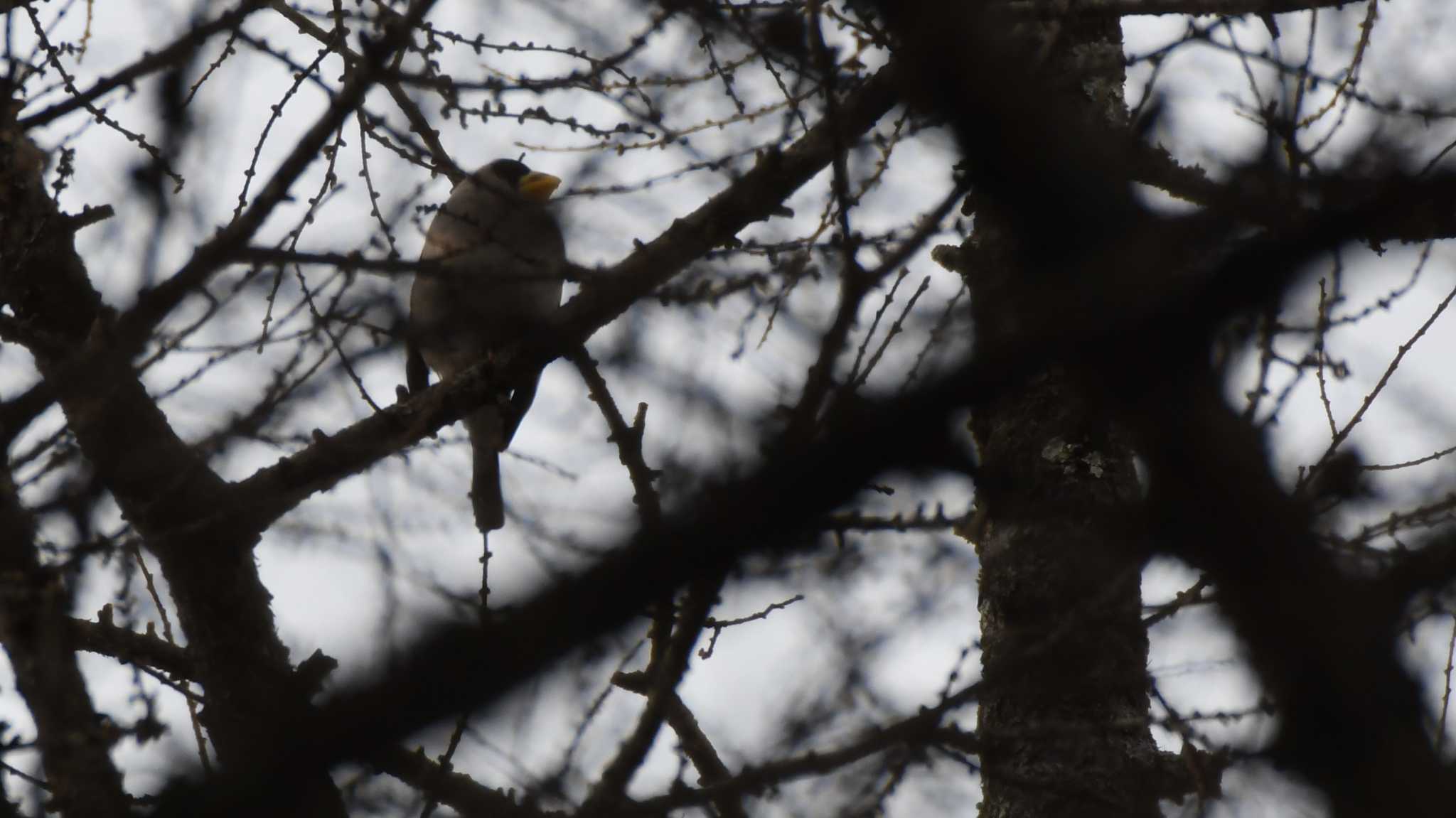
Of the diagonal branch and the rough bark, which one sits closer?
the rough bark

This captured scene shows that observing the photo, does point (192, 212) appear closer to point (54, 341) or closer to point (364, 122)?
point (54, 341)

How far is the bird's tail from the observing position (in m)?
2.74

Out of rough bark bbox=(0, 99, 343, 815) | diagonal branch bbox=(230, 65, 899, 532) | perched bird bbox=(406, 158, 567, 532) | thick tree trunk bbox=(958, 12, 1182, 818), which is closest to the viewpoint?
thick tree trunk bbox=(958, 12, 1182, 818)

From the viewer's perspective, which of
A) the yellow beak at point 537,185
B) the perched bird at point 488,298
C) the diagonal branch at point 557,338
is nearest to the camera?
the perched bird at point 488,298

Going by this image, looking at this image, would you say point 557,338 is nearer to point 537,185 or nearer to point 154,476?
point 154,476

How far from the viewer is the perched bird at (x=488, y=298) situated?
203 centimetres

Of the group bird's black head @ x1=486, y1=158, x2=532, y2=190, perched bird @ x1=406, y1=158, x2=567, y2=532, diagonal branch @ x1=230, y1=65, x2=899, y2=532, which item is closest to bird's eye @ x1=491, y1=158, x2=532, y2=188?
bird's black head @ x1=486, y1=158, x2=532, y2=190

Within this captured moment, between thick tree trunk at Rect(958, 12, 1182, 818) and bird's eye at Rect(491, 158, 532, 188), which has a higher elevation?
bird's eye at Rect(491, 158, 532, 188)

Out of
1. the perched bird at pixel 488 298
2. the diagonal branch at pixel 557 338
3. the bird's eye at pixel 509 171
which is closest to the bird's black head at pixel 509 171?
the bird's eye at pixel 509 171

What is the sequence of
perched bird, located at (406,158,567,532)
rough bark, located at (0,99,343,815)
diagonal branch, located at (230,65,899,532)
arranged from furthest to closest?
1. diagonal branch, located at (230,65,899,532)
2. rough bark, located at (0,99,343,815)
3. perched bird, located at (406,158,567,532)

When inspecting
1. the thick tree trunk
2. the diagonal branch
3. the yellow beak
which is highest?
the yellow beak

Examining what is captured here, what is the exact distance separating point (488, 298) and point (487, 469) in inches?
56.9

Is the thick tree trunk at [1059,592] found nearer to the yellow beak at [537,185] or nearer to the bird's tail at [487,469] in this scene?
the bird's tail at [487,469]

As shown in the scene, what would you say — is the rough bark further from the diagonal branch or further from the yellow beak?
the yellow beak
